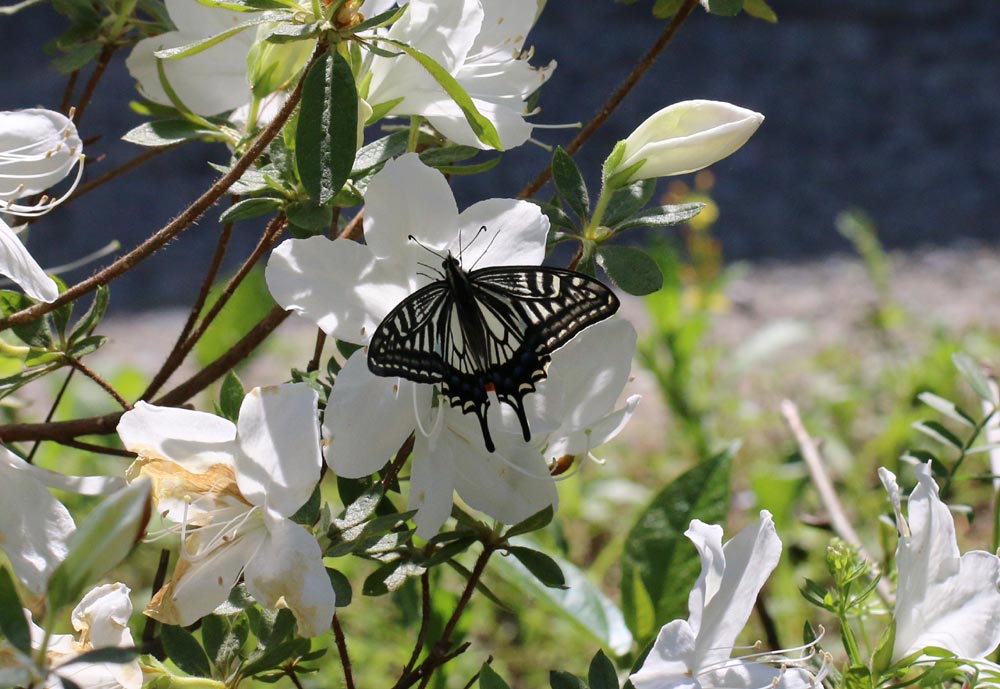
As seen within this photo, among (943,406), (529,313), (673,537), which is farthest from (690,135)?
(673,537)

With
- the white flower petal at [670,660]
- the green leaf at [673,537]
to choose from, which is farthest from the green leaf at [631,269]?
the green leaf at [673,537]

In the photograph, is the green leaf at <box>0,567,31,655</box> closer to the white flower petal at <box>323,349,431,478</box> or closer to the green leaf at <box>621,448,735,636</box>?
the white flower petal at <box>323,349,431,478</box>

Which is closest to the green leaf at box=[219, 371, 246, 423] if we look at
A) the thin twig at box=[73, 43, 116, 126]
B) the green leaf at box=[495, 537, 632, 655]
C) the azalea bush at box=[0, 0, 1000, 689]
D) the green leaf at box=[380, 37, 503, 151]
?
the azalea bush at box=[0, 0, 1000, 689]

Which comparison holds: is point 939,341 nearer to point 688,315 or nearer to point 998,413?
point 688,315

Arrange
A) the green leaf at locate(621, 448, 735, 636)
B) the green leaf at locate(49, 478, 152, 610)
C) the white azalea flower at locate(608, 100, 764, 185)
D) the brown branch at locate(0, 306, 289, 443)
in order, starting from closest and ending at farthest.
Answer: the green leaf at locate(49, 478, 152, 610), the white azalea flower at locate(608, 100, 764, 185), the brown branch at locate(0, 306, 289, 443), the green leaf at locate(621, 448, 735, 636)

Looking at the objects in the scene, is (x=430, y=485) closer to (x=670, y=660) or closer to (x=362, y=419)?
(x=362, y=419)

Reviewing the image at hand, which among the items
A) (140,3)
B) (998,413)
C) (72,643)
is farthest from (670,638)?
(140,3)
